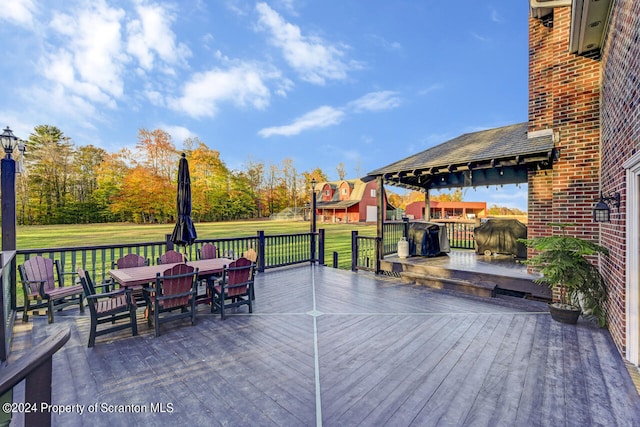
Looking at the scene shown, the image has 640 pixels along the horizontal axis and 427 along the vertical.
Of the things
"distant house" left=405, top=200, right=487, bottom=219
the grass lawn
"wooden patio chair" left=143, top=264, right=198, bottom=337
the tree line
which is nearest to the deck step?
the grass lawn

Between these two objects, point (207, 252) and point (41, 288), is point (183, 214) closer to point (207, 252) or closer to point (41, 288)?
point (207, 252)

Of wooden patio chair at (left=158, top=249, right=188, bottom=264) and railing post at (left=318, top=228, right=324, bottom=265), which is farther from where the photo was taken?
railing post at (left=318, top=228, right=324, bottom=265)

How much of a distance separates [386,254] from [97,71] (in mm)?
22594

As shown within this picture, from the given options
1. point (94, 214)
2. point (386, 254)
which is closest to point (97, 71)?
point (94, 214)

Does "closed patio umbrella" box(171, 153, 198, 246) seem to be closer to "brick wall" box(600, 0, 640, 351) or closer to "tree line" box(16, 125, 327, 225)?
"brick wall" box(600, 0, 640, 351)

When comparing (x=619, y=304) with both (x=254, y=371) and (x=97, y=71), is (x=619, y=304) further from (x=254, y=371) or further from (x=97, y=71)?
(x=97, y=71)

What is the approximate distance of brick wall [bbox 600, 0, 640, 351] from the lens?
112 inches

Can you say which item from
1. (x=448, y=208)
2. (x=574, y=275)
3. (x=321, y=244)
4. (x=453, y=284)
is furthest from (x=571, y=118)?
(x=448, y=208)

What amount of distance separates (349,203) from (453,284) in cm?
2762

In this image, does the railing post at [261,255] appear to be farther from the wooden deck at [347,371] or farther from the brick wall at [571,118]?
the brick wall at [571,118]

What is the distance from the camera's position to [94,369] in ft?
9.27

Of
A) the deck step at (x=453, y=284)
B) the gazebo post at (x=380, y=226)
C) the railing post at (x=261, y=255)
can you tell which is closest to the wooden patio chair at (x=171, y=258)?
the railing post at (x=261, y=255)

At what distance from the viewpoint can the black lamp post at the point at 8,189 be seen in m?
3.85

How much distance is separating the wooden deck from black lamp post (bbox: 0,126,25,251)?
1322mm
